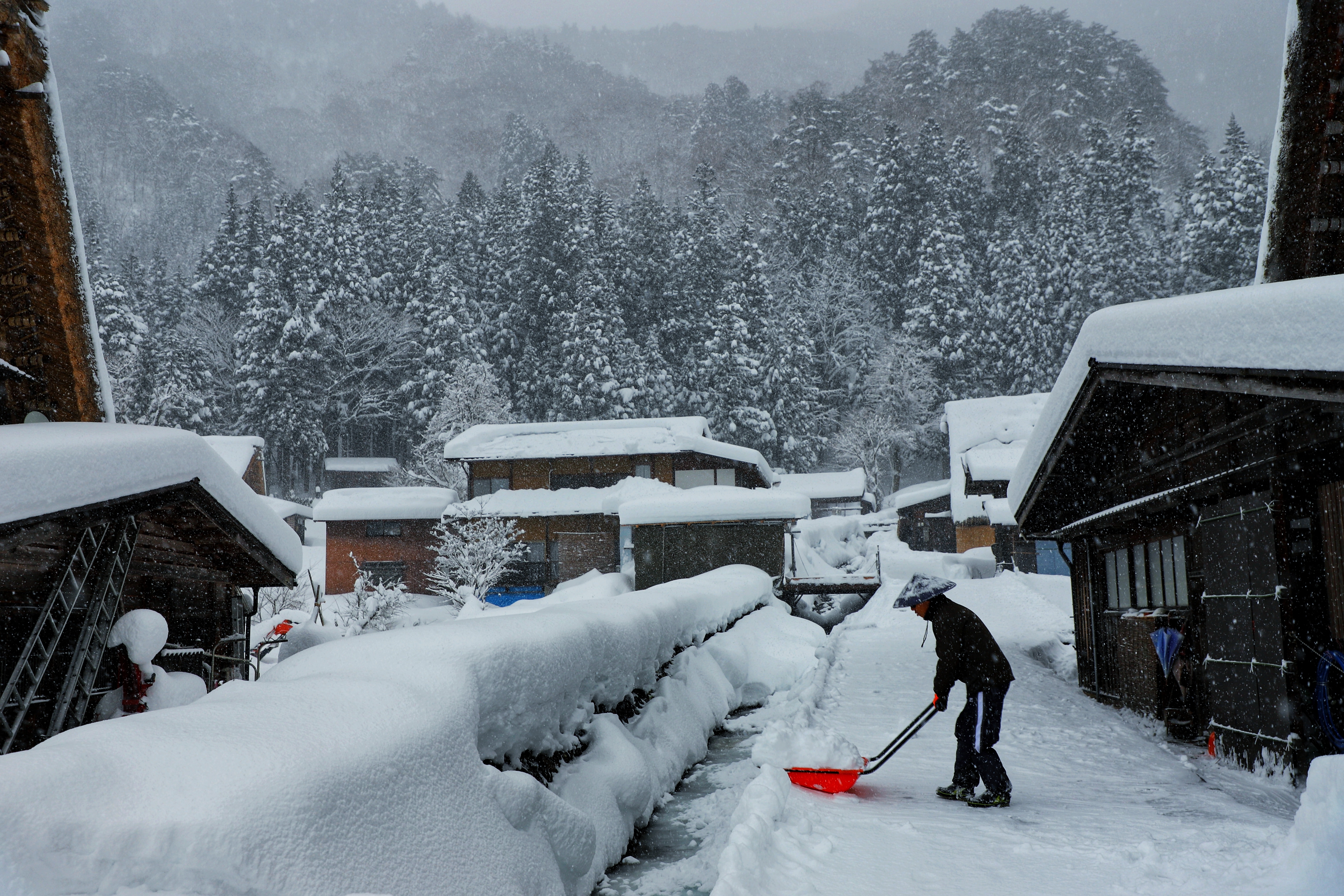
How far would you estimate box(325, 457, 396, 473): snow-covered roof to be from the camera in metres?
47.0

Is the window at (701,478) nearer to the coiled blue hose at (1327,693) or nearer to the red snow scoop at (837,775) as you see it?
the red snow scoop at (837,775)

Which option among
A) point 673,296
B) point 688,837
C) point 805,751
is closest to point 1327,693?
point 805,751

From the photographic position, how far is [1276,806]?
5.81 m

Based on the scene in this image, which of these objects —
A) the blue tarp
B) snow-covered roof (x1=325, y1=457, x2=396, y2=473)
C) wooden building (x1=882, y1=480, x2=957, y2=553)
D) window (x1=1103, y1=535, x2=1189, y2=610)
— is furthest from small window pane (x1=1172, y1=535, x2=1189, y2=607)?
snow-covered roof (x1=325, y1=457, x2=396, y2=473)

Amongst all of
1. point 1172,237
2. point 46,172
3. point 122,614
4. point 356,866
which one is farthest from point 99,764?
point 1172,237

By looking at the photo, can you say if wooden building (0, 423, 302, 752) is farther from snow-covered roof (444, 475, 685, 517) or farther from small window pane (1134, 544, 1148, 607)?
snow-covered roof (444, 475, 685, 517)

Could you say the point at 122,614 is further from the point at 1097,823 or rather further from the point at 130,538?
the point at 1097,823

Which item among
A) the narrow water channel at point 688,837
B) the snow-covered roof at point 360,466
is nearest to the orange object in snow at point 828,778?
the narrow water channel at point 688,837

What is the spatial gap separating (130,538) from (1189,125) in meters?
94.5

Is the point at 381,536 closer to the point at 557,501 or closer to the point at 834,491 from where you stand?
the point at 557,501

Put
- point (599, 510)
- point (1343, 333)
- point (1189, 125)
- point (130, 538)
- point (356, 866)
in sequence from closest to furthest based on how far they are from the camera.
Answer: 1. point (356, 866)
2. point (1343, 333)
3. point (130, 538)
4. point (599, 510)
5. point (1189, 125)

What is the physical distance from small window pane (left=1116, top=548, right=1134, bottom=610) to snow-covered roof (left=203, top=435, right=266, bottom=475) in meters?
33.1

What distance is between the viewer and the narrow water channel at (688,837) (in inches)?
197

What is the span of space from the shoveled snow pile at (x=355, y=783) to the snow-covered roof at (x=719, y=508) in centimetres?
1818
